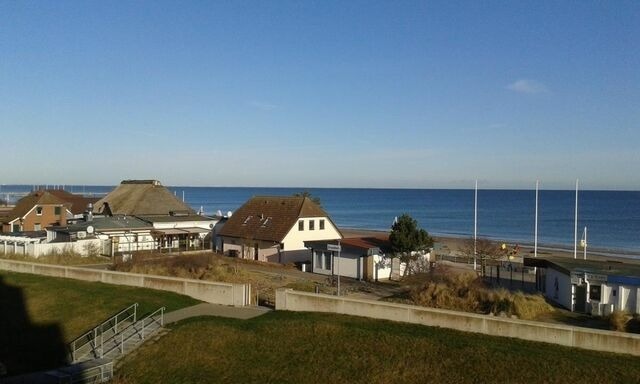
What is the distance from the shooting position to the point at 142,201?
51969 millimetres

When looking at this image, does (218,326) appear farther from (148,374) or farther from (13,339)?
(13,339)

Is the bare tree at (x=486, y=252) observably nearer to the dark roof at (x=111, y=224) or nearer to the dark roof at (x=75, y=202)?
the dark roof at (x=111, y=224)

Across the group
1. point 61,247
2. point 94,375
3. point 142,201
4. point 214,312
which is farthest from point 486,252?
point 142,201

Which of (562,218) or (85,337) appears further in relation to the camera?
(562,218)

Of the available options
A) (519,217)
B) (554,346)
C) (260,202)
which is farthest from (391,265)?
(519,217)

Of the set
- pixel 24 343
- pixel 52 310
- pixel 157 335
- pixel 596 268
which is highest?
pixel 596 268

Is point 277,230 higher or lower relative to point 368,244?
higher

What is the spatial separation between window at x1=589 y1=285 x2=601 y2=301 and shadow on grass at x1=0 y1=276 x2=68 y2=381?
67.2 ft

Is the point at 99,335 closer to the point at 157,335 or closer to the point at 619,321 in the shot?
the point at 157,335

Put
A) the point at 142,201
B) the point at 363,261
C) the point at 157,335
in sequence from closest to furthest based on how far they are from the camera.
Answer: the point at 157,335 → the point at 363,261 → the point at 142,201

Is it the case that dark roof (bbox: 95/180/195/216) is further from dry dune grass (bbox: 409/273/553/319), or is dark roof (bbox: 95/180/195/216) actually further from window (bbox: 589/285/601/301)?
window (bbox: 589/285/601/301)

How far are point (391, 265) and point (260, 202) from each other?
50.2ft

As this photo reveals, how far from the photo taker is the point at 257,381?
1500 cm

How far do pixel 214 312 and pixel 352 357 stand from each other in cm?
725
